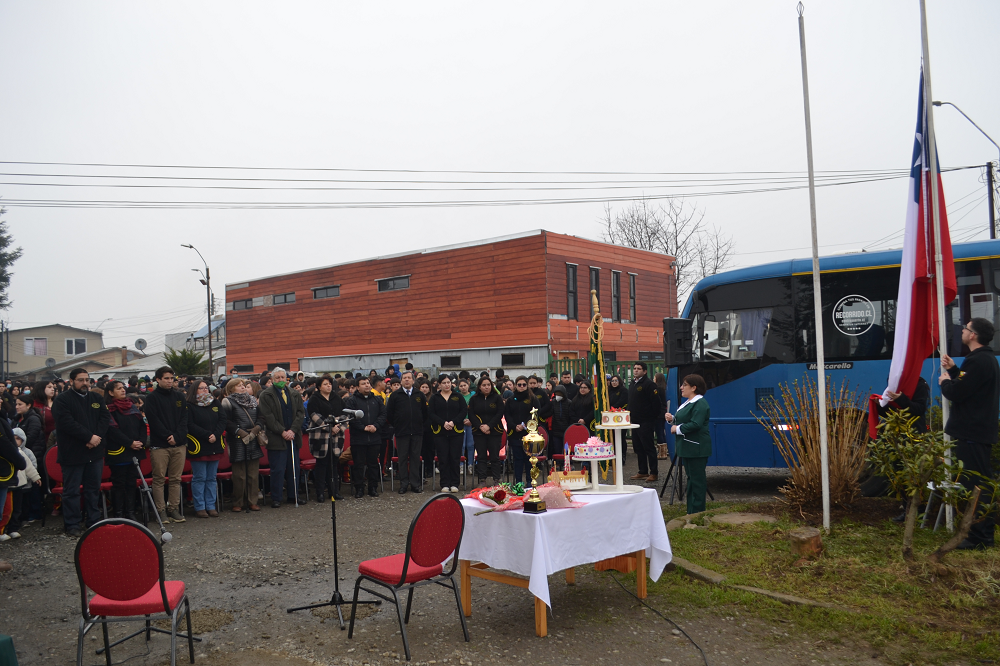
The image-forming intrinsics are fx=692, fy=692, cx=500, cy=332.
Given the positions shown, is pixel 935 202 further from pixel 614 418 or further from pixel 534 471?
pixel 534 471

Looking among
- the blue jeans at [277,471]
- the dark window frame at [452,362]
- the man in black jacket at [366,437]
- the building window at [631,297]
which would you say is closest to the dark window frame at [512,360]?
the dark window frame at [452,362]

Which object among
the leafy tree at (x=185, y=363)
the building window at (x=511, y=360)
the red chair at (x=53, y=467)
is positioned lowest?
the red chair at (x=53, y=467)

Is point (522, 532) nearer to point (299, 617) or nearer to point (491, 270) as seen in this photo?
point (299, 617)

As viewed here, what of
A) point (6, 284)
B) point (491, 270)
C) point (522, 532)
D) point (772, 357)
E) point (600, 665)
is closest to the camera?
point (600, 665)

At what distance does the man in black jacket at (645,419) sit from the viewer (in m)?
12.4

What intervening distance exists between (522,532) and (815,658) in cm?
216

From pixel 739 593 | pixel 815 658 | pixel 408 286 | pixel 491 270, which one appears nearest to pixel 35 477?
pixel 739 593

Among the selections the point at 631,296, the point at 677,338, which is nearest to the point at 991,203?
the point at 631,296

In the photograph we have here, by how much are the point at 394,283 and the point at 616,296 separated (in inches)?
378

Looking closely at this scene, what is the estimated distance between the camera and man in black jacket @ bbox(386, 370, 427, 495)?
39.3 feet

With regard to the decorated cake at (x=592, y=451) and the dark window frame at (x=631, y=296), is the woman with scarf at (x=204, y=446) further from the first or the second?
the dark window frame at (x=631, y=296)

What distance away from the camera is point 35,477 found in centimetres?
911

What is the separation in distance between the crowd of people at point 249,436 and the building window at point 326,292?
18695mm

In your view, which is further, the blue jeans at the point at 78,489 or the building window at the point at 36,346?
the building window at the point at 36,346
